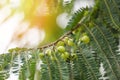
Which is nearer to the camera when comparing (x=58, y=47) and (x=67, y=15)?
(x=58, y=47)

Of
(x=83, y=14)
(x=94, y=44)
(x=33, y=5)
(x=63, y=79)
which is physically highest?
(x=33, y=5)

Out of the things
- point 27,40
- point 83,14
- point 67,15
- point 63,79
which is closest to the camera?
point 63,79

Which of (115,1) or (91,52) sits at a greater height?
(115,1)

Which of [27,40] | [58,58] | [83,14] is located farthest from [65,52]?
[27,40]

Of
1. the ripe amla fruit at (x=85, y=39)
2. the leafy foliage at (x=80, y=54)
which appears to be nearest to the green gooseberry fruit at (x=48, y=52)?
the leafy foliage at (x=80, y=54)

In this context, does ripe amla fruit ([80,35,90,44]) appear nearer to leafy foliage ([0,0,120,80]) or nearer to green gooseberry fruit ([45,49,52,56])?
leafy foliage ([0,0,120,80])

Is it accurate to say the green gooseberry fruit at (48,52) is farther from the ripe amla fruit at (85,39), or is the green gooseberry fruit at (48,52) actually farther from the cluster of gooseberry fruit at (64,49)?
the ripe amla fruit at (85,39)

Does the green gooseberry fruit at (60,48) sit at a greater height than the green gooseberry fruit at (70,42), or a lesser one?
lesser

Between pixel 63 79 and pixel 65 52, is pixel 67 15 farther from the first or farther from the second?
pixel 63 79

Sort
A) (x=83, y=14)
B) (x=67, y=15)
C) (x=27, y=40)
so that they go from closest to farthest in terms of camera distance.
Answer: (x=83, y=14) < (x=67, y=15) < (x=27, y=40)
